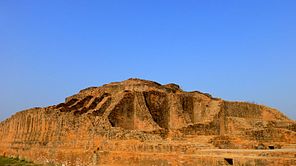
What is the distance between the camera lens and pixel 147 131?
19.7 metres

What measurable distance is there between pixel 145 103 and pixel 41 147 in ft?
25.9

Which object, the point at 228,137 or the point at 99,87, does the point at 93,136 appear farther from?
the point at 99,87

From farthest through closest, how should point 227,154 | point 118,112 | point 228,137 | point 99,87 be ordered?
point 99,87 → point 118,112 → point 228,137 → point 227,154

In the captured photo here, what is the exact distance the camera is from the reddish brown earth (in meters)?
14.6

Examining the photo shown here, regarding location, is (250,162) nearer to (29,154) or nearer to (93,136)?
(93,136)

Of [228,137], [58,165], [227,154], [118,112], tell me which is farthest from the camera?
[118,112]

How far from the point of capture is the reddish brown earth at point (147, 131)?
14570 millimetres

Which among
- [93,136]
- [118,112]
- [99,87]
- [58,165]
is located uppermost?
[99,87]

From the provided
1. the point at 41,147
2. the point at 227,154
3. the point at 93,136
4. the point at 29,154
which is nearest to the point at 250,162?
the point at 227,154

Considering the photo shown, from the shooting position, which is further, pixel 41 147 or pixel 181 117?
pixel 41 147

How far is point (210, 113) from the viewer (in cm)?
2417

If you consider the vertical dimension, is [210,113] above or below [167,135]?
above

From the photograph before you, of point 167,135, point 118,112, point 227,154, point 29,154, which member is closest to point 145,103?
point 118,112

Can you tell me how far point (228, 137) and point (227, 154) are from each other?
20.9 feet
